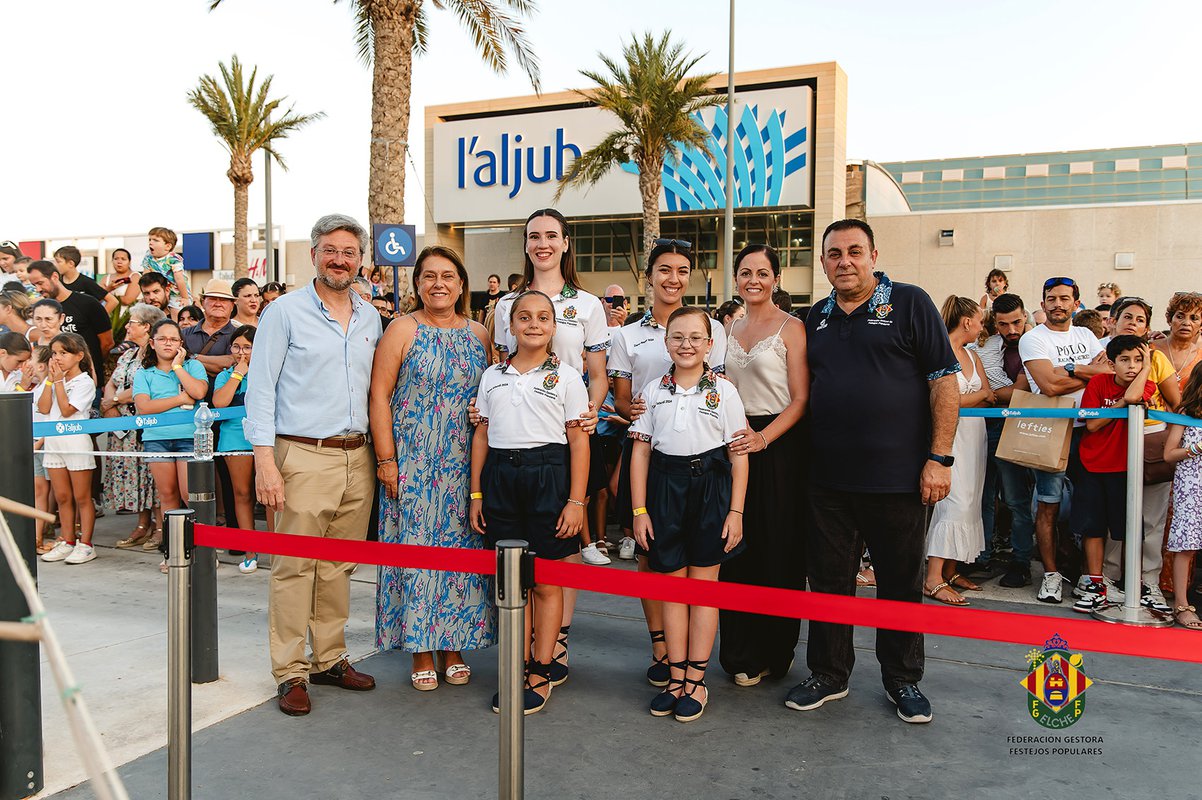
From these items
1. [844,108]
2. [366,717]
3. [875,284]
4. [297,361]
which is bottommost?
[366,717]

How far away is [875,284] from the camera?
393cm

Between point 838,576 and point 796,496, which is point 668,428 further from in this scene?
point 838,576

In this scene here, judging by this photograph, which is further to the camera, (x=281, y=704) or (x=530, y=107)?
(x=530, y=107)

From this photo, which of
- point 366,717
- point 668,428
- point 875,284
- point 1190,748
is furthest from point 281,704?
point 1190,748

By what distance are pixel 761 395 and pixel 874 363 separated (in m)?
0.56

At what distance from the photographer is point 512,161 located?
111ft

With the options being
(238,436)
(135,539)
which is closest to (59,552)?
(135,539)

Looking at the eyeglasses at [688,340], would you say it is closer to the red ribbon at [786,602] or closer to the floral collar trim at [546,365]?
the floral collar trim at [546,365]

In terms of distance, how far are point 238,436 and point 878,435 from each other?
15.9 ft

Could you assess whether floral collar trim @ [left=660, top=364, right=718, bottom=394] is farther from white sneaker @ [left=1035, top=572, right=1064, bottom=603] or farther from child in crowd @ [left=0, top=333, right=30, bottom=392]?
child in crowd @ [left=0, top=333, right=30, bottom=392]

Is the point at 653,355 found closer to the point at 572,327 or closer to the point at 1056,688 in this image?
the point at 572,327

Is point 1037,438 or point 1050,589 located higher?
point 1037,438

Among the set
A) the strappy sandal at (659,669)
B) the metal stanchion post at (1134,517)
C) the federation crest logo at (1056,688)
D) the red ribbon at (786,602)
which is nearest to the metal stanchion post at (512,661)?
the red ribbon at (786,602)

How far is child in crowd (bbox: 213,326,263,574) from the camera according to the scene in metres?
6.57
